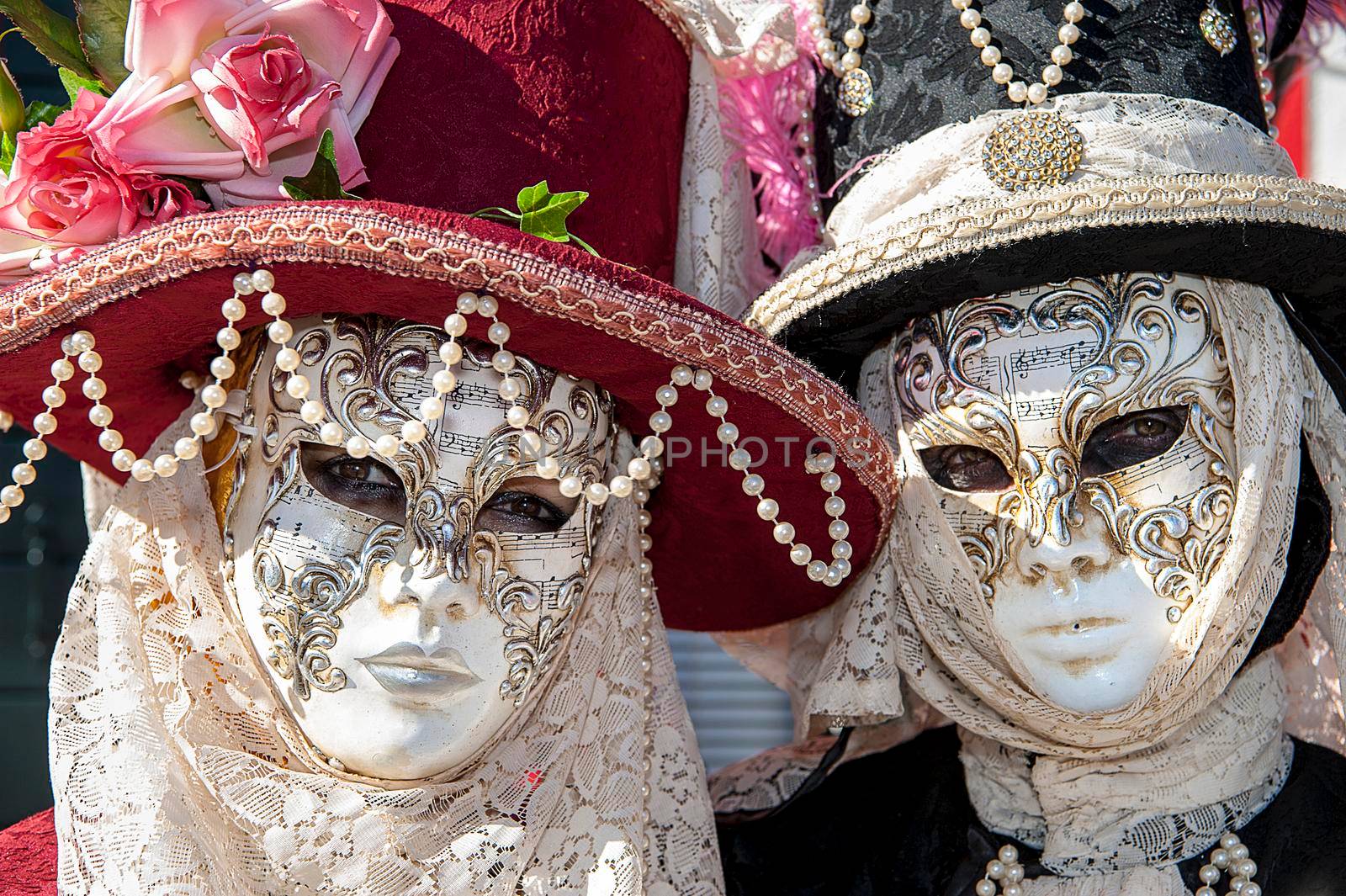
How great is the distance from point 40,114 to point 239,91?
0.37 m

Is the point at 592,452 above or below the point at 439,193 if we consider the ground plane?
below

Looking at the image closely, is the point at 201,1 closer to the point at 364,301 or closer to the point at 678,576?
the point at 364,301

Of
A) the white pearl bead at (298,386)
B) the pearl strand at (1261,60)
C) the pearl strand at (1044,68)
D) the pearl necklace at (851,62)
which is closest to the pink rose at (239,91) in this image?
the white pearl bead at (298,386)

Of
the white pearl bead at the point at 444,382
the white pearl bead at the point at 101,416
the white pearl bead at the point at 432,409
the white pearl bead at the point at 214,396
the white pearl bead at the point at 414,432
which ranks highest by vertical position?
the white pearl bead at the point at 444,382

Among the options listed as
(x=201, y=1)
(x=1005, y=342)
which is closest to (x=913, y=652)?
(x=1005, y=342)

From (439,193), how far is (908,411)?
741mm

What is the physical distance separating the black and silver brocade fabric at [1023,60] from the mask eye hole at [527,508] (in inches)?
27.9

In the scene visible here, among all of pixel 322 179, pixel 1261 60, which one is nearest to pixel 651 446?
pixel 322 179

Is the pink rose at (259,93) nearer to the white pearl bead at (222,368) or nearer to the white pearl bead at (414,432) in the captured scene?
the white pearl bead at (222,368)

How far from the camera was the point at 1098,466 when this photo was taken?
2205 mm

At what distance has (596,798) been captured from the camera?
2121 mm

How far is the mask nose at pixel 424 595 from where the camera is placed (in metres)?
1.93

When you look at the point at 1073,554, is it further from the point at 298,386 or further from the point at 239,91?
the point at 239,91

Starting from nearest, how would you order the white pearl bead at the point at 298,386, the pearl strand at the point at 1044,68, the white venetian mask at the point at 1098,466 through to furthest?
the white pearl bead at the point at 298,386, the white venetian mask at the point at 1098,466, the pearl strand at the point at 1044,68
